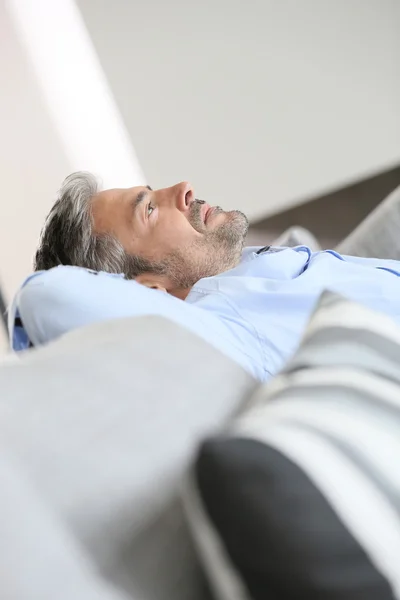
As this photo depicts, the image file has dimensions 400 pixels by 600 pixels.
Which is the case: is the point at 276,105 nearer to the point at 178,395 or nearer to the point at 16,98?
the point at 16,98

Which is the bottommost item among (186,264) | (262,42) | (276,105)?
(186,264)

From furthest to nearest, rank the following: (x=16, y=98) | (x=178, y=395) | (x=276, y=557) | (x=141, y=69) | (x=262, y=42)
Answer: (x=262, y=42)
(x=141, y=69)
(x=16, y=98)
(x=178, y=395)
(x=276, y=557)

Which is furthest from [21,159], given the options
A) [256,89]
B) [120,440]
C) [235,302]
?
[120,440]

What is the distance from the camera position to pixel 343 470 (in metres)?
0.31

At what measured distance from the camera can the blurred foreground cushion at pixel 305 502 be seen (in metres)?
0.27

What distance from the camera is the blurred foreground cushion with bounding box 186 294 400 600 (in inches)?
10.6

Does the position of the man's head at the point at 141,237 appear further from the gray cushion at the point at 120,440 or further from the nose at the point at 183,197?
the gray cushion at the point at 120,440

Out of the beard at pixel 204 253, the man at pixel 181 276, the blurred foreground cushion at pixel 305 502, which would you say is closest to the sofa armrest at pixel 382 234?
A: the man at pixel 181 276

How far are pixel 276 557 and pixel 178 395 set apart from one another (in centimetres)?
18

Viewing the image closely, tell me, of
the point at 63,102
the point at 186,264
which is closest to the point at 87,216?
the point at 186,264

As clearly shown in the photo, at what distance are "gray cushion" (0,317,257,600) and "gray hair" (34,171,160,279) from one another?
0.81 metres

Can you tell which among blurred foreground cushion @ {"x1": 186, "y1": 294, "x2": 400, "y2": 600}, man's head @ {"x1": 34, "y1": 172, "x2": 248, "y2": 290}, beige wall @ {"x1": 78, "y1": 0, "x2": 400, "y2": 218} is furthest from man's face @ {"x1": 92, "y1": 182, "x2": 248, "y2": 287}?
blurred foreground cushion @ {"x1": 186, "y1": 294, "x2": 400, "y2": 600}

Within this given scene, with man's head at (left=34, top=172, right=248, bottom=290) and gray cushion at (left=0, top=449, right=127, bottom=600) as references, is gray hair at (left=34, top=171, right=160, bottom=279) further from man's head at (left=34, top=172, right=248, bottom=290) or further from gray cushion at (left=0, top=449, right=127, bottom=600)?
gray cushion at (left=0, top=449, right=127, bottom=600)

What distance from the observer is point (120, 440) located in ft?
1.19
